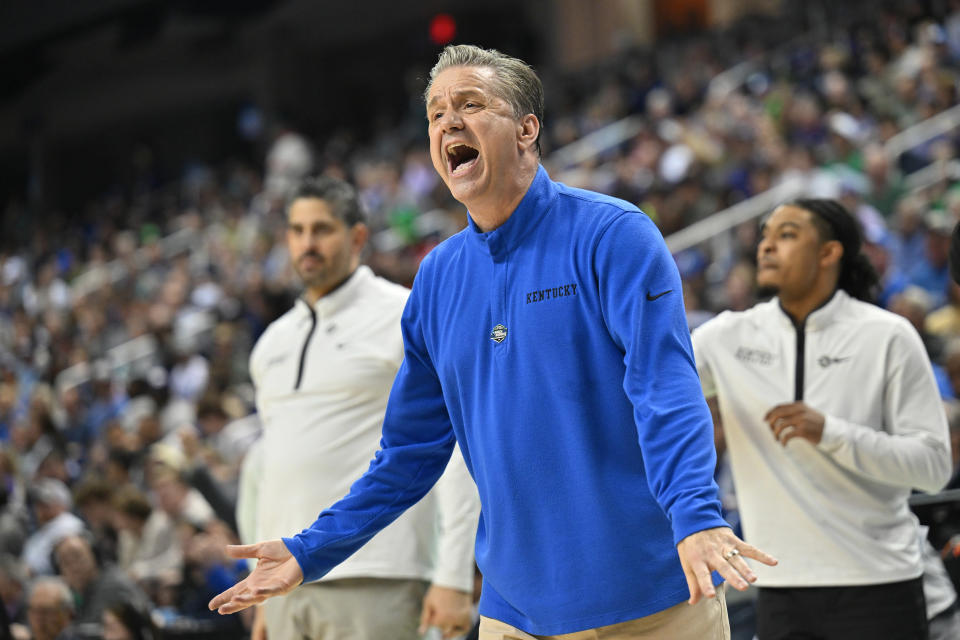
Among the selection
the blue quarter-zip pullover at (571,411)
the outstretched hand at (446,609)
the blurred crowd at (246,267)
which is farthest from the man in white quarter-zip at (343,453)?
the blue quarter-zip pullover at (571,411)

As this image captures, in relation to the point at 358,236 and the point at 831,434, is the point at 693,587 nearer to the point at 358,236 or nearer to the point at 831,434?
the point at 831,434

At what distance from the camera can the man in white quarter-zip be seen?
133 inches

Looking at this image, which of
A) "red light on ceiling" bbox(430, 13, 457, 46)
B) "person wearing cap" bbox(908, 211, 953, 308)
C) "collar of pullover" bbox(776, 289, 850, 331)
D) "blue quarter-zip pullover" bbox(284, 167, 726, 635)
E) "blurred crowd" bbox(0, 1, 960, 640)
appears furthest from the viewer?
"red light on ceiling" bbox(430, 13, 457, 46)

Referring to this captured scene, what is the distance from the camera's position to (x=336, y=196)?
3.79m

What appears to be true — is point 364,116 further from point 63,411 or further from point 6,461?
point 6,461

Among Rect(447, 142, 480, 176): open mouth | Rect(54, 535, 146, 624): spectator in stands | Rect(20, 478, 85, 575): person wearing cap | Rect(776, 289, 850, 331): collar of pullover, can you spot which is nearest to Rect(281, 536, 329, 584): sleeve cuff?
Rect(447, 142, 480, 176): open mouth

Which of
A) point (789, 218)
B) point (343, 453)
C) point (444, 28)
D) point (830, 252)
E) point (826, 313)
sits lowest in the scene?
point (343, 453)

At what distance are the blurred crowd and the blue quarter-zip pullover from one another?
1780 mm

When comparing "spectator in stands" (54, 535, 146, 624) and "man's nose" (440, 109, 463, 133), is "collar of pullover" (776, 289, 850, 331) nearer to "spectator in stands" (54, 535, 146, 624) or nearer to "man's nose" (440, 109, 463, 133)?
"man's nose" (440, 109, 463, 133)

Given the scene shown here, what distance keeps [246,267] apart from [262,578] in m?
11.3

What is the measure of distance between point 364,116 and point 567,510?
19905 millimetres

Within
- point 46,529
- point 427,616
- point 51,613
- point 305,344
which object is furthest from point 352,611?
point 46,529

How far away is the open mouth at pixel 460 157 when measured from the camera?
238 cm

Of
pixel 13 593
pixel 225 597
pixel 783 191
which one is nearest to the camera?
pixel 225 597
